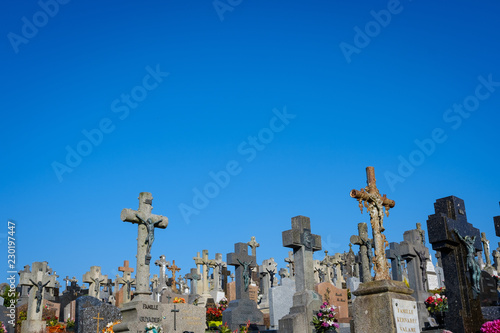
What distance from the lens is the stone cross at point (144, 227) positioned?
1406cm

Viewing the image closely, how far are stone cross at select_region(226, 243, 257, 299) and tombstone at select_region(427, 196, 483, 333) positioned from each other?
1026 centimetres

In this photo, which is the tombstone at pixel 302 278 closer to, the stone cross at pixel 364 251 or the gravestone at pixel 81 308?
the stone cross at pixel 364 251

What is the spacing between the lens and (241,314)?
18.5m

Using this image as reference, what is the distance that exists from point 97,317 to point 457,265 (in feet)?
35.4

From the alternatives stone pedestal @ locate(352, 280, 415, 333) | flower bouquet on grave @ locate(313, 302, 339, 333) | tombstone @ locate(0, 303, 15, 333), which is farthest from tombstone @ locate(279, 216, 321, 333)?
tombstone @ locate(0, 303, 15, 333)

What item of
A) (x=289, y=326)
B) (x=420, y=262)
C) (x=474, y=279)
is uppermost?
(x=420, y=262)

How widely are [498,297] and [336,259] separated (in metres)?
22.9

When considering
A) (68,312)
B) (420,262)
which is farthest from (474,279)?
(68,312)

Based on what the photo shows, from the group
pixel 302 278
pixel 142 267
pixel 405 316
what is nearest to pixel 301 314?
pixel 302 278

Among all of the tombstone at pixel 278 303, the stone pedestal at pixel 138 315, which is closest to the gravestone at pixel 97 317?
the stone pedestal at pixel 138 315

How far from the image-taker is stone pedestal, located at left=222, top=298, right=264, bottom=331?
18188 mm

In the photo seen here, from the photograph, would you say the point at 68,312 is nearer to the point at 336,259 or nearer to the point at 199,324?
the point at 199,324

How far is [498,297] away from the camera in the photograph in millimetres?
13047

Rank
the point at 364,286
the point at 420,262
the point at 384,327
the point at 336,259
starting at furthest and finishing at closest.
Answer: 1. the point at 336,259
2. the point at 420,262
3. the point at 364,286
4. the point at 384,327
